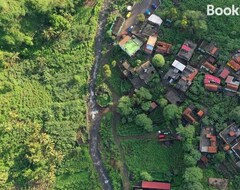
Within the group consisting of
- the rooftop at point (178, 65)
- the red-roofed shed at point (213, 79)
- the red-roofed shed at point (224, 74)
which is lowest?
the red-roofed shed at point (213, 79)

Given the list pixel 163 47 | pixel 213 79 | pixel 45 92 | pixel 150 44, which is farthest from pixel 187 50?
pixel 45 92

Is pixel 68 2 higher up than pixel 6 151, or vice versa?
pixel 68 2

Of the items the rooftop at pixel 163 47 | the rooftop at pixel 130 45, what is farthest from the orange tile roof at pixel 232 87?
the rooftop at pixel 130 45

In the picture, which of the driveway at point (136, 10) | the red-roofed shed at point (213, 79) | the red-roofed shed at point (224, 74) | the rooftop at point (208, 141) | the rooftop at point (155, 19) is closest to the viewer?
the rooftop at point (208, 141)

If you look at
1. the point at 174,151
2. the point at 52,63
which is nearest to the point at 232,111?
the point at 174,151

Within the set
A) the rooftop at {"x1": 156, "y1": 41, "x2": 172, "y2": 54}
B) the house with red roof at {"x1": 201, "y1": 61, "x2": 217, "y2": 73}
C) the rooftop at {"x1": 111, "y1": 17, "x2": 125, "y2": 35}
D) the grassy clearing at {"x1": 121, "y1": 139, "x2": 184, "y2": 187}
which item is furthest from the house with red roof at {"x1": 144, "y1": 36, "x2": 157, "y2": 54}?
the grassy clearing at {"x1": 121, "y1": 139, "x2": 184, "y2": 187}

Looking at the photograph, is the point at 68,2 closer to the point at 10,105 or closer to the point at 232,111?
the point at 10,105

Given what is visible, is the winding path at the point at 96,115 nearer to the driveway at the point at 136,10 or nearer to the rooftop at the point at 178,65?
the driveway at the point at 136,10
